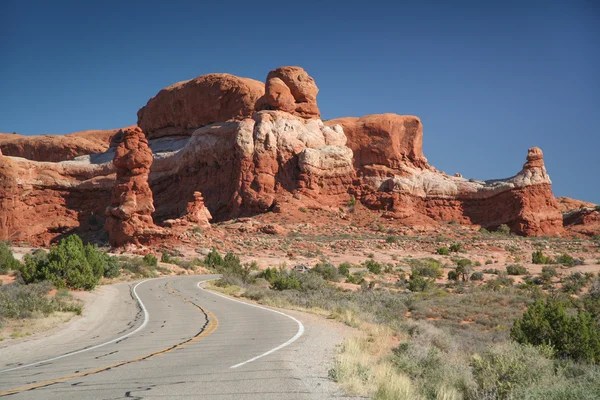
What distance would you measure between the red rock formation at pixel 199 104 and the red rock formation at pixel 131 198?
25.7 meters

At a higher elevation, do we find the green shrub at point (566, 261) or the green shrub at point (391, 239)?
the green shrub at point (391, 239)

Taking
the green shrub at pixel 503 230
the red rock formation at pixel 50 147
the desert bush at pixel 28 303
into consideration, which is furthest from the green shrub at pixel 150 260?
the red rock formation at pixel 50 147

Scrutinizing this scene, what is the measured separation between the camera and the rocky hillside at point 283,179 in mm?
55438

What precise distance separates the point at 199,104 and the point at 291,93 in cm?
1561

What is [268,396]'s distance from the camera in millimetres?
5867

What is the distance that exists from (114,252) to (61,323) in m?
27.0

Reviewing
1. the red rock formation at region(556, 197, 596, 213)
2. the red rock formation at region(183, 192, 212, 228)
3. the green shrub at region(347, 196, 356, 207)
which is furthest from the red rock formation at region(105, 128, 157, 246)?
the red rock formation at region(556, 197, 596, 213)

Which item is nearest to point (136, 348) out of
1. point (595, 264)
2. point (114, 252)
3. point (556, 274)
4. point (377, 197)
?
point (556, 274)

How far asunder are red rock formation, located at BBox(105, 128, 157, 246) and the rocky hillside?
34.6 ft

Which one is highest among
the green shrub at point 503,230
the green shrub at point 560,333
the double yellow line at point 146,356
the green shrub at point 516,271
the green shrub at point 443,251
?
the green shrub at point 503,230

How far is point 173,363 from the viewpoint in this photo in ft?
26.5

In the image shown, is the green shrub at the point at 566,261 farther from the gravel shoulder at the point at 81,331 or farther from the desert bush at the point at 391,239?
the gravel shoulder at the point at 81,331

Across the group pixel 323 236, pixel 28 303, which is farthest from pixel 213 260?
pixel 28 303

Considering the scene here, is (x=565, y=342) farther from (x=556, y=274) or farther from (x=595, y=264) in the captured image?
(x=595, y=264)
